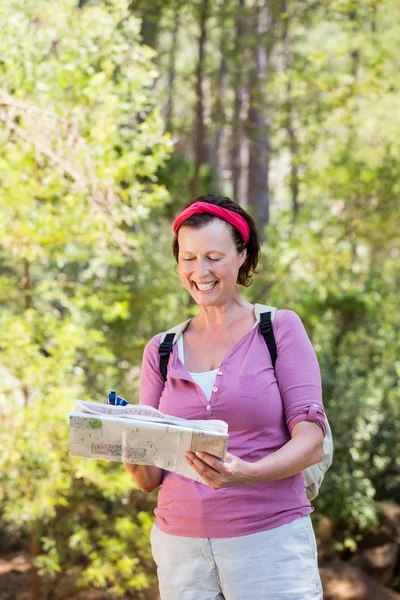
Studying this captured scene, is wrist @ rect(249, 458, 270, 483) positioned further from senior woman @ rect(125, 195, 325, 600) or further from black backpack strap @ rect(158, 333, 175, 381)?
black backpack strap @ rect(158, 333, 175, 381)

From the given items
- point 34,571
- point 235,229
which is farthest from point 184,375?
point 34,571

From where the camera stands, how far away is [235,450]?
6.87ft

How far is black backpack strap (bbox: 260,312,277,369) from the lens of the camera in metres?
2.19

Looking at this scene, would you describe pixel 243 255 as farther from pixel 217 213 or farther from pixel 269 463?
pixel 269 463

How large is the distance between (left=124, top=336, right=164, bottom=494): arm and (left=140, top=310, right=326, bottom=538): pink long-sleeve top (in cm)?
8

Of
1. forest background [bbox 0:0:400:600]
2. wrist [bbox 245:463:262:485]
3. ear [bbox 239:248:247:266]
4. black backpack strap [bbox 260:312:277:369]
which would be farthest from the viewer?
forest background [bbox 0:0:400:600]

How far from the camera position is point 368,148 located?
51.4 ft

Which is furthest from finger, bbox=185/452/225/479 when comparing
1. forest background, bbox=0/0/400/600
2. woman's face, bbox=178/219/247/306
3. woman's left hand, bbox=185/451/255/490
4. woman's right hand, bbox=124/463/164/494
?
forest background, bbox=0/0/400/600

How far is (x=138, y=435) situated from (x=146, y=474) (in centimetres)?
41

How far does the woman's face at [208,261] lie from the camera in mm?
2229

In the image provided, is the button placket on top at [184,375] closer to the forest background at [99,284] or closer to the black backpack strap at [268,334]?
the black backpack strap at [268,334]

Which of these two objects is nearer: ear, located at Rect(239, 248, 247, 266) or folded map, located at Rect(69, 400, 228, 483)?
folded map, located at Rect(69, 400, 228, 483)

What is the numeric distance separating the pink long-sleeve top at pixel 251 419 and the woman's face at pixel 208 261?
0.56ft

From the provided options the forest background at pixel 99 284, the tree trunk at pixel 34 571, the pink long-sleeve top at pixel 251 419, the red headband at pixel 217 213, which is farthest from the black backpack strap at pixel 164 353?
the tree trunk at pixel 34 571
